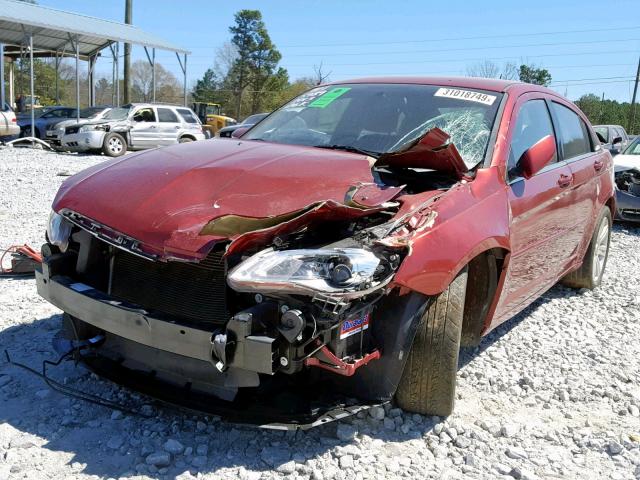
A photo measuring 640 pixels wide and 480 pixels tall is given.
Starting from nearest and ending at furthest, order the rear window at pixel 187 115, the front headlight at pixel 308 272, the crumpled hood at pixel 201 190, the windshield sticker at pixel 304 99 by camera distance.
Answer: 1. the front headlight at pixel 308 272
2. the crumpled hood at pixel 201 190
3. the windshield sticker at pixel 304 99
4. the rear window at pixel 187 115

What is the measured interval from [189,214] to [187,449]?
3.35 feet

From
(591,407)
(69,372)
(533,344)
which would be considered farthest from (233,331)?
(533,344)

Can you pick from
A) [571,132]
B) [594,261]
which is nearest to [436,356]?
[571,132]

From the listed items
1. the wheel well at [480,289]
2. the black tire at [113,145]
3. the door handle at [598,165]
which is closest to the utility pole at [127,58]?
the black tire at [113,145]

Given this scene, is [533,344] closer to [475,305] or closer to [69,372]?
[475,305]

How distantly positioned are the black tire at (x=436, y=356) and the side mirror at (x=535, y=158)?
34.5 inches

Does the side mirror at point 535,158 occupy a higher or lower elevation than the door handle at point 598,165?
higher

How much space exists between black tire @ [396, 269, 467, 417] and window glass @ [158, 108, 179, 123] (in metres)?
17.5

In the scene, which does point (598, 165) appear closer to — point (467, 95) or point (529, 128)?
point (529, 128)

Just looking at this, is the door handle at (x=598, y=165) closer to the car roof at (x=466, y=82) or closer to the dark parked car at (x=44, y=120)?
the car roof at (x=466, y=82)

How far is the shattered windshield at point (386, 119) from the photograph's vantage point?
3.58m

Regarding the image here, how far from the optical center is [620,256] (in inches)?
289

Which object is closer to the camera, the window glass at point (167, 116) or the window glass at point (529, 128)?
the window glass at point (529, 128)

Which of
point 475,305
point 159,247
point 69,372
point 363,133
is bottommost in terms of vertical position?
point 69,372
